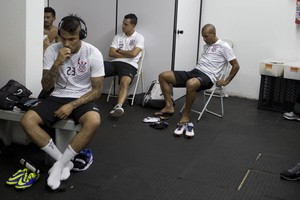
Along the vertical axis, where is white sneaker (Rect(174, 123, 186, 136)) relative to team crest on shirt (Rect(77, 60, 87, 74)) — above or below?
below

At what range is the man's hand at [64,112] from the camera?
3043 millimetres

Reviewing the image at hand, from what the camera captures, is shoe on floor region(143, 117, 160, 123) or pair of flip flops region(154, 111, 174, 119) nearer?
shoe on floor region(143, 117, 160, 123)

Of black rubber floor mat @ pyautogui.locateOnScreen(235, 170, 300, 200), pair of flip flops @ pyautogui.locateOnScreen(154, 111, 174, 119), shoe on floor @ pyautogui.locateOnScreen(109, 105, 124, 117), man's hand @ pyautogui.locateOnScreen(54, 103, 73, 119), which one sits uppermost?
man's hand @ pyautogui.locateOnScreen(54, 103, 73, 119)

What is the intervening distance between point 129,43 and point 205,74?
1.14m

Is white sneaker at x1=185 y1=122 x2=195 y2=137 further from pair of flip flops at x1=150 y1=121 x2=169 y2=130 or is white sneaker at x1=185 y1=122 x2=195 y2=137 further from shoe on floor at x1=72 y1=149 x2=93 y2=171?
shoe on floor at x1=72 y1=149 x2=93 y2=171

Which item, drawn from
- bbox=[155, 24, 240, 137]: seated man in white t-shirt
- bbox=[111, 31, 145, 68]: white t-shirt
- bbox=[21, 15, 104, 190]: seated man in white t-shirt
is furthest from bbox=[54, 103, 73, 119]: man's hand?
bbox=[111, 31, 145, 68]: white t-shirt

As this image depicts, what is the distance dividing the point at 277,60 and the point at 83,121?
3.39 m

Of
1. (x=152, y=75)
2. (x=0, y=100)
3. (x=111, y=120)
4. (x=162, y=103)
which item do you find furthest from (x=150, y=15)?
(x=0, y=100)

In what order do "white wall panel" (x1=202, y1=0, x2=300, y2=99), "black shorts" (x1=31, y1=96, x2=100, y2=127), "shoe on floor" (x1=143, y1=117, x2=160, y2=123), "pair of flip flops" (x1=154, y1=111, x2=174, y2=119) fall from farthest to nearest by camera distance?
"white wall panel" (x1=202, y1=0, x2=300, y2=99) → "pair of flip flops" (x1=154, y1=111, x2=174, y2=119) → "shoe on floor" (x1=143, y1=117, x2=160, y2=123) → "black shorts" (x1=31, y1=96, x2=100, y2=127)

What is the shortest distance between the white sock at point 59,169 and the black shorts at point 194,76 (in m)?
2.07

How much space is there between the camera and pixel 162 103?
5.08 m

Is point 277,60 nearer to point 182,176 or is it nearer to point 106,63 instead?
point 106,63

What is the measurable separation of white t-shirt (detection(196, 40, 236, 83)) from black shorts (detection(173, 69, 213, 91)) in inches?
2.2

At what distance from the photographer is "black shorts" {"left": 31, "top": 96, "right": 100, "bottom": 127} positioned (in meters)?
3.07
